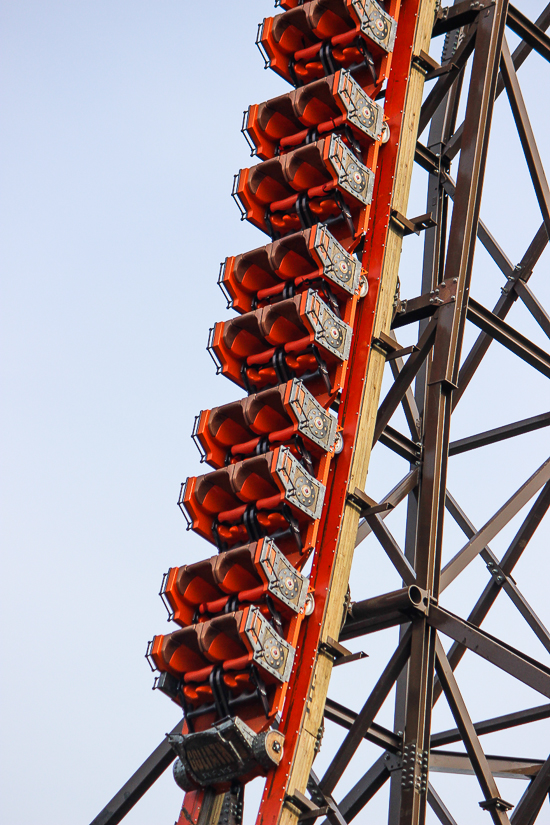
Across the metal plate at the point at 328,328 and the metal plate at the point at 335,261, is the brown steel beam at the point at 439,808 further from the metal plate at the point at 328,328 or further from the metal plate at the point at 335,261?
the metal plate at the point at 335,261

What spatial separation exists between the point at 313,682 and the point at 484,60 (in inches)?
325

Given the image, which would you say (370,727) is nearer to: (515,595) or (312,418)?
(312,418)

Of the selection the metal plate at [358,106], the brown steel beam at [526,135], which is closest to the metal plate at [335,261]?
the metal plate at [358,106]

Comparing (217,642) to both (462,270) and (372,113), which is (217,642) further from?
(372,113)

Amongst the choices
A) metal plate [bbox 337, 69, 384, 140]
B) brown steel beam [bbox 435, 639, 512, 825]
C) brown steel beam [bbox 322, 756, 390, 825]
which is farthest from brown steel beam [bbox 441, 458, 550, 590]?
metal plate [bbox 337, 69, 384, 140]

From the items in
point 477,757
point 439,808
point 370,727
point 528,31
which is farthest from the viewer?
point 528,31

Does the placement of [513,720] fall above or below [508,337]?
below

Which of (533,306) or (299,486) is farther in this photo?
(533,306)

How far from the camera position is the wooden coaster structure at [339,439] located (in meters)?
14.8

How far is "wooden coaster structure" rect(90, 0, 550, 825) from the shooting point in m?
14.8

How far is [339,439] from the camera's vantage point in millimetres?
16312

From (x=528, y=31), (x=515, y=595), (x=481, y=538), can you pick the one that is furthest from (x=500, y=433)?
(x=528, y=31)

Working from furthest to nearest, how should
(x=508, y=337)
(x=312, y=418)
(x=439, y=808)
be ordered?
(x=439, y=808) → (x=508, y=337) → (x=312, y=418)

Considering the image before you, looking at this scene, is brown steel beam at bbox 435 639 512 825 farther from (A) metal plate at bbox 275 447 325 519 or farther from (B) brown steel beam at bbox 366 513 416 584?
(A) metal plate at bbox 275 447 325 519
